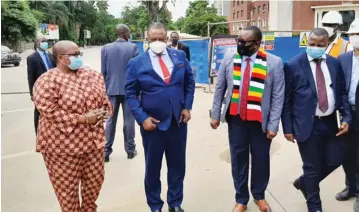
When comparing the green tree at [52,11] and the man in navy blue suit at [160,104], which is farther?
the green tree at [52,11]

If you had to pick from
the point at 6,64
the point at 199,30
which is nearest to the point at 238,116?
the point at 6,64

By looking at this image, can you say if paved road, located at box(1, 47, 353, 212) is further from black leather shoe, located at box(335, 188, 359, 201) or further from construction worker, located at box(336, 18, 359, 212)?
construction worker, located at box(336, 18, 359, 212)

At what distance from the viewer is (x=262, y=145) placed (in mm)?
3770

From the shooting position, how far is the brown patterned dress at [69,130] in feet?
10.4

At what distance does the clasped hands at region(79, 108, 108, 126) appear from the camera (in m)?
3.24

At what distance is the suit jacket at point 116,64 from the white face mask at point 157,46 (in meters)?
1.90

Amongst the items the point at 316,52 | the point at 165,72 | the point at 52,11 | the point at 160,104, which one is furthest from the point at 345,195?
the point at 52,11

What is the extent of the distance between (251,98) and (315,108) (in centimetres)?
59

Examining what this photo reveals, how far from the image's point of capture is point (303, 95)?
3.63 m

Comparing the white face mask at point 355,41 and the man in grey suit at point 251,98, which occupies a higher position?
the white face mask at point 355,41

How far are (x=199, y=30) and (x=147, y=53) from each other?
55.9 metres

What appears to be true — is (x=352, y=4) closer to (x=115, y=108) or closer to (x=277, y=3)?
(x=277, y=3)

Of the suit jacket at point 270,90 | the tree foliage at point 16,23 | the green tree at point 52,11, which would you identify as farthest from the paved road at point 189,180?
the green tree at point 52,11

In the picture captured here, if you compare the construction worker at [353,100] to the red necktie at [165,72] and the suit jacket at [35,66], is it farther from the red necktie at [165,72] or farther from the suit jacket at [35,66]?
the suit jacket at [35,66]
